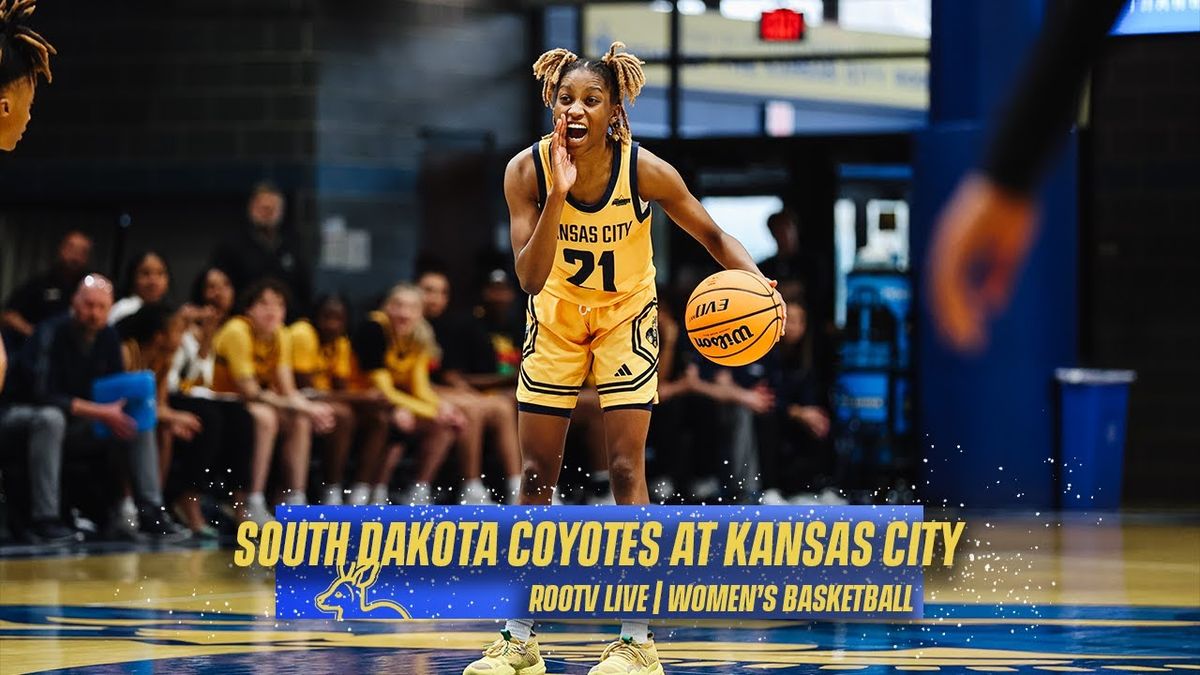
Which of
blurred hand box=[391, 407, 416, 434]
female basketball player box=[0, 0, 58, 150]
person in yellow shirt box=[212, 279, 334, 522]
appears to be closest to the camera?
female basketball player box=[0, 0, 58, 150]

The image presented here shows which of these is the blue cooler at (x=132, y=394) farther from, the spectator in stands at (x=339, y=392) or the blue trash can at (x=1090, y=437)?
the blue trash can at (x=1090, y=437)

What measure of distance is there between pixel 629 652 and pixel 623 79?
179 cm

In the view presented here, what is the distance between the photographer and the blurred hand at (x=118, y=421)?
10781 mm

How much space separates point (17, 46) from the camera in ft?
16.6

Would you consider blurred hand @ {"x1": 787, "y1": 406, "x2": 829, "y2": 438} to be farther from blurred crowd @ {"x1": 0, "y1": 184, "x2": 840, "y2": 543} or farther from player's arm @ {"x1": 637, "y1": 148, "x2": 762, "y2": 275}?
player's arm @ {"x1": 637, "y1": 148, "x2": 762, "y2": 275}

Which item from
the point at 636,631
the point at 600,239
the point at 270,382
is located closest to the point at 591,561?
the point at 636,631

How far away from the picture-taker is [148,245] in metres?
14.8

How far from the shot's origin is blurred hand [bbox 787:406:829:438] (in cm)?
1301

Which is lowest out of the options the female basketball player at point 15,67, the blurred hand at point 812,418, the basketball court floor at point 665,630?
the basketball court floor at point 665,630

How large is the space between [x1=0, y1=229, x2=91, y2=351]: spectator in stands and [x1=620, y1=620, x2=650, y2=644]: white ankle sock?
711 cm

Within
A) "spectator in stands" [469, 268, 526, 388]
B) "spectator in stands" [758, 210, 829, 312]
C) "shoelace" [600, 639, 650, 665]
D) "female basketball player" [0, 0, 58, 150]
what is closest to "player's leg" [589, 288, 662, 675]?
"shoelace" [600, 639, 650, 665]

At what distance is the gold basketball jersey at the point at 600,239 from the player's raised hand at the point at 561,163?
0.59 ft

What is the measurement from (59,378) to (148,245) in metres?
3.96

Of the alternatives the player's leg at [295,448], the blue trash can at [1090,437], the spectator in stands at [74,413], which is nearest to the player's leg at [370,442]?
the player's leg at [295,448]
